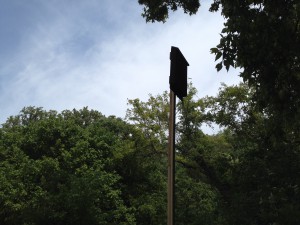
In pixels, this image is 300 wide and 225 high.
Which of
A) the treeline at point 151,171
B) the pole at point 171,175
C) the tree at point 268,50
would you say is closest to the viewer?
the pole at point 171,175

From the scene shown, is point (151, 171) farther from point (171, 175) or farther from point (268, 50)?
point (171, 175)

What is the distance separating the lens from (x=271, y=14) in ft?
26.1

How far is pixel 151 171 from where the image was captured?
2605cm

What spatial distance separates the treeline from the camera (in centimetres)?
2081

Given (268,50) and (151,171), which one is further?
(151,171)

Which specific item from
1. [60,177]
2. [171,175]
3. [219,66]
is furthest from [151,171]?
[171,175]

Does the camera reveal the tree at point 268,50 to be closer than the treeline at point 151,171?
Yes

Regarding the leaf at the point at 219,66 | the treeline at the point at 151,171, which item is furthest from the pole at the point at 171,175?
the treeline at the point at 151,171

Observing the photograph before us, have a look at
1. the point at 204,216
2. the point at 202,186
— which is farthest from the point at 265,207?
the point at 202,186

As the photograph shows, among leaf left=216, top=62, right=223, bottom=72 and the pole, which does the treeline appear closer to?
leaf left=216, top=62, right=223, bottom=72

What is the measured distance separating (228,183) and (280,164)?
3529 mm

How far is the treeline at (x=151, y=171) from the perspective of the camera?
20.8 metres

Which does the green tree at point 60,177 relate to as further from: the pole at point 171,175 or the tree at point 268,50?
the pole at point 171,175

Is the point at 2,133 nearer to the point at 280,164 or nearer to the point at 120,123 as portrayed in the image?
the point at 120,123
